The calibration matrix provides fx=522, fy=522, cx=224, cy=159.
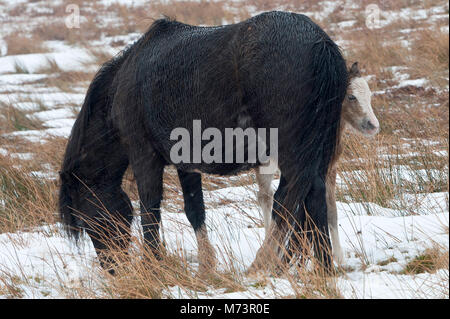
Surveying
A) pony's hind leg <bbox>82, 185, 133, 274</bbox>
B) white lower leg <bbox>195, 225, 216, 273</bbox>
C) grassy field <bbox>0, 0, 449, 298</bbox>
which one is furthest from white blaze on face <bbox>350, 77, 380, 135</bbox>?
pony's hind leg <bbox>82, 185, 133, 274</bbox>

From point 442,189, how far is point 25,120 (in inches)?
247

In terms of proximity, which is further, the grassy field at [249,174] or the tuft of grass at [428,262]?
the grassy field at [249,174]

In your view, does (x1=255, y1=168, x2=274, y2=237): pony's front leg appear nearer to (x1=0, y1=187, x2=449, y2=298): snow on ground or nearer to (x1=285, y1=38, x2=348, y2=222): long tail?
(x1=0, y1=187, x2=449, y2=298): snow on ground

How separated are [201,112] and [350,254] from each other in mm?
1273

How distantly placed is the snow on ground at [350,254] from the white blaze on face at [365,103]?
1.91 feet

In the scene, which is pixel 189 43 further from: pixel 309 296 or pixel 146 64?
pixel 309 296

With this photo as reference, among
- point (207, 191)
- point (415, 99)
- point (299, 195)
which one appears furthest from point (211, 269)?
point (415, 99)

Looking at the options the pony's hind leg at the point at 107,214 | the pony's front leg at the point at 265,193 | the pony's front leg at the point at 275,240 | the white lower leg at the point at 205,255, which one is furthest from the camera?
the pony's front leg at the point at 265,193

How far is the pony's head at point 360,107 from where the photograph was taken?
3.12 m

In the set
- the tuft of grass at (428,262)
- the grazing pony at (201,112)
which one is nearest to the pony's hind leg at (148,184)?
the grazing pony at (201,112)

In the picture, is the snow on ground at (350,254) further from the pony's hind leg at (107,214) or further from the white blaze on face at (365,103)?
the white blaze on face at (365,103)

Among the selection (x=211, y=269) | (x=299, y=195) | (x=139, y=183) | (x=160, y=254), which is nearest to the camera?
(x=299, y=195)

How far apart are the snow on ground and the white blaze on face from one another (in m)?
0.58

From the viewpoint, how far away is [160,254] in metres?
3.18
